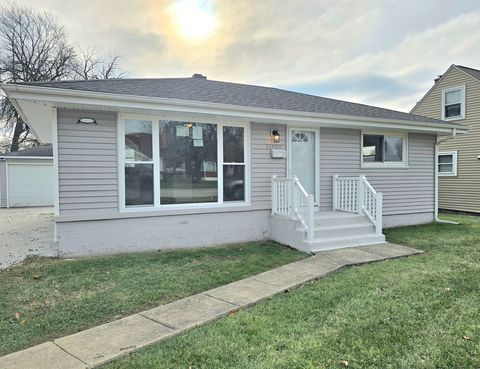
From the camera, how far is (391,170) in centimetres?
952

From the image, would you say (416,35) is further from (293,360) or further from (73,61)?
(73,61)

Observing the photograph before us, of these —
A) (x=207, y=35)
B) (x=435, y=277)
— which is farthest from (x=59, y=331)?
(x=207, y=35)

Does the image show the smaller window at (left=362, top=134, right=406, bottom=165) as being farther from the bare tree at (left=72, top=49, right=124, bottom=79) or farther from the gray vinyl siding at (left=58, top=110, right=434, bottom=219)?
the bare tree at (left=72, top=49, right=124, bottom=79)

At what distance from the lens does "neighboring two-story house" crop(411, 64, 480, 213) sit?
1355 cm

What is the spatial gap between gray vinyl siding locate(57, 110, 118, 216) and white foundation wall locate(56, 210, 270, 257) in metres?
0.33

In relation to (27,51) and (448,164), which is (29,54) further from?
(448,164)

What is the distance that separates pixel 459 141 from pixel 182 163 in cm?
1252

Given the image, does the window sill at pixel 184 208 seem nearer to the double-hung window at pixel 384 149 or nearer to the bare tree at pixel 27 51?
the double-hung window at pixel 384 149

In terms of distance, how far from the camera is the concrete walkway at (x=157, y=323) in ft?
9.16

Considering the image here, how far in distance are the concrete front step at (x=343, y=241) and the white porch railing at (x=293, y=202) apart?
0.61 feet

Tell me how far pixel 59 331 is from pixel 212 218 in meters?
4.16

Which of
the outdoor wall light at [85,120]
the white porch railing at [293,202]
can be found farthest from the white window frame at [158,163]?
the white porch railing at [293,202]

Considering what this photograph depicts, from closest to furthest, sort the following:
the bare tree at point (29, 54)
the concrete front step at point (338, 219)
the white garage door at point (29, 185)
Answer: the concrete front step at point (338, 219), the white garage door at point (29, 185), the bare tree at point (29, 54)

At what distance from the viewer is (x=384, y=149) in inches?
374
